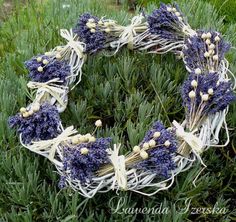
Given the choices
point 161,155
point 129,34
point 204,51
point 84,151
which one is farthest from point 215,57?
point 84,151

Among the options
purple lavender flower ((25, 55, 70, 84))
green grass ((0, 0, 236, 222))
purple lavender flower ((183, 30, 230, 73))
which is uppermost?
purple lavender flower ((183, 30, 230, 73))

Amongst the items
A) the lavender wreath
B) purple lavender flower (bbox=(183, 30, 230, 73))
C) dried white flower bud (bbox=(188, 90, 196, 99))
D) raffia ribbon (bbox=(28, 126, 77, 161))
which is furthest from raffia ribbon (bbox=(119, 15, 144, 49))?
raffia ribbon (bbox=(28, 126, 77, 161))

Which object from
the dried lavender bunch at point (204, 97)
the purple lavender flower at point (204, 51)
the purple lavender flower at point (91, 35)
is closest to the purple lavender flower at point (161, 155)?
the dried lavender bunch at point (204, 97)

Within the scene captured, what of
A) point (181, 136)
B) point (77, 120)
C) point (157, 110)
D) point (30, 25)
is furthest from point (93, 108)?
point (30, 25)

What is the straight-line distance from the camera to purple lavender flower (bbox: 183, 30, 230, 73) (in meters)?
1.51

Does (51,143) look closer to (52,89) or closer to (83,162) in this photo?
(83,162)

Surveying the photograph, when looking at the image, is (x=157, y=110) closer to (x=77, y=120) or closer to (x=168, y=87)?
(x=168, y=87)

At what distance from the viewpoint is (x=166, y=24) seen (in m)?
1.68

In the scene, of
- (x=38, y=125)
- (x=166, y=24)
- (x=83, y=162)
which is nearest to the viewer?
(x=83, y=162)

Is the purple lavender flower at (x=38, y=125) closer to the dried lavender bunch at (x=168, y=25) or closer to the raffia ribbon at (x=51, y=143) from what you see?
the raffia ribbon at (x=51, y=143)

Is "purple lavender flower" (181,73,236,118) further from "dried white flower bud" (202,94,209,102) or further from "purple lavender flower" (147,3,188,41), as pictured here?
"purple lavender flower" (147,3,188,41)

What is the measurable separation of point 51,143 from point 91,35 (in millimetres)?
550

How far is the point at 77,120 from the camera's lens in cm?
142

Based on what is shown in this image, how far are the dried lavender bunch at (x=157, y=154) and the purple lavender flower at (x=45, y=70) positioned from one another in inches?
17.2
